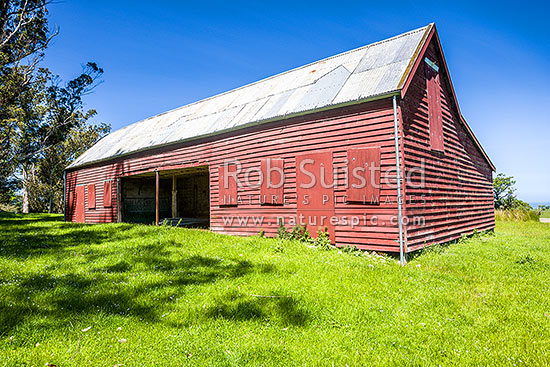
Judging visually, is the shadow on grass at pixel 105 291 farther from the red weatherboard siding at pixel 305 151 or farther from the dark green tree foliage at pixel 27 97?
the dark green tree foliage at pixel 27 97

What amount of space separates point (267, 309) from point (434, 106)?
30.3 ft

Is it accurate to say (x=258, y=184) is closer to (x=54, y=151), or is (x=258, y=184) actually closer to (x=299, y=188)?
(x=299, y=188)

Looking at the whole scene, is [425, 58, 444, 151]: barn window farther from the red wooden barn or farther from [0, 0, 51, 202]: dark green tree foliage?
[0, 0, 51, 202]: dark green tree foliage

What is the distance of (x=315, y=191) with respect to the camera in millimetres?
9633

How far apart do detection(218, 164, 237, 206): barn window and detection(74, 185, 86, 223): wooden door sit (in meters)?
13.5

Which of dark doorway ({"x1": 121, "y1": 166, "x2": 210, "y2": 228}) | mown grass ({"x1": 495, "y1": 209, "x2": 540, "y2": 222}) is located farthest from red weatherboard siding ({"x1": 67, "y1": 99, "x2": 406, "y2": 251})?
mown grass ({"x1": 495, "y1": 209, "x2": 540, "y2": 222})

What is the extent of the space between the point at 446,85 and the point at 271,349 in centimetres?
1192

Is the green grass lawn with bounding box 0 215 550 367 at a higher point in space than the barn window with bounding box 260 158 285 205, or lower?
lower

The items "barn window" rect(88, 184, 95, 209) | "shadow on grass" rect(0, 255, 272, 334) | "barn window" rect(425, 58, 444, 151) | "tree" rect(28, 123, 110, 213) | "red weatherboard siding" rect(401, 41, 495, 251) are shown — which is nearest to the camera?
"shadow on grass" rect(0, 255, 272, 334)

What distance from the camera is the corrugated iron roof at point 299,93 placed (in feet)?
31.1

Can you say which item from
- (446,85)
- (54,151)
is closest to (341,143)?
(446,85)

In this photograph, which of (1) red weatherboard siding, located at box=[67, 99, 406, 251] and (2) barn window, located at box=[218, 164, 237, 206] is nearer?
(1) red weatherboard siding, located at box=[67, 99, 406, 251]

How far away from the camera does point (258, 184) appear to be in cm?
1115

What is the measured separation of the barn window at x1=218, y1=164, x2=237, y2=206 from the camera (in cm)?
1199
